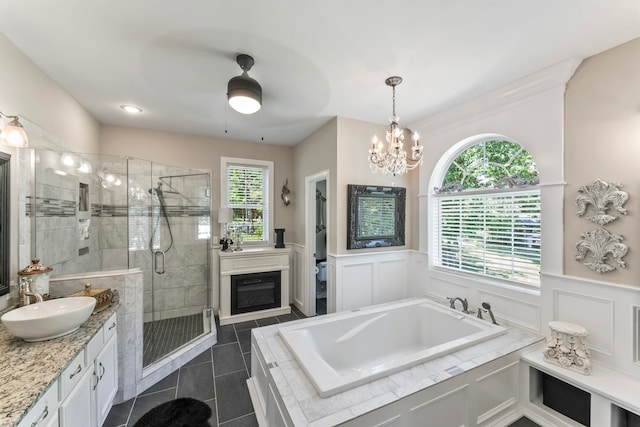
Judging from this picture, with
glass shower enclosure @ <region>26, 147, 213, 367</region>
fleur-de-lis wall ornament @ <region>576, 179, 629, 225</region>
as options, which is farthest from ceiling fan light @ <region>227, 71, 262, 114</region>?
fleur-de-lis wall ornament @ <region>576, 179, 629, 225</region>

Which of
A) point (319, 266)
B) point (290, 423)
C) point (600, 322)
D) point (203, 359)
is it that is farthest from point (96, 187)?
point (600, 322)

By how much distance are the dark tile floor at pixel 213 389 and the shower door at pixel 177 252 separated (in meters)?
0.46

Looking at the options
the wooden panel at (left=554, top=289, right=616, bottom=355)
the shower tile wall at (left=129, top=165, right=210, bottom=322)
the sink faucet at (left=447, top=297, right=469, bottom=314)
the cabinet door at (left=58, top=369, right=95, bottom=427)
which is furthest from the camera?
the shower tile wall at (left=129, top=165, right=210, bottom=322)

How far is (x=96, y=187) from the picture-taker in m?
2.63

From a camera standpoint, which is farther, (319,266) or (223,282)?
(319,266)

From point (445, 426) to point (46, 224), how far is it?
343 cm

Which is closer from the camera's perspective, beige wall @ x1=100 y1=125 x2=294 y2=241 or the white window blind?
the white window blind

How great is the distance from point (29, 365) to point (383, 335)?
254 centimetres

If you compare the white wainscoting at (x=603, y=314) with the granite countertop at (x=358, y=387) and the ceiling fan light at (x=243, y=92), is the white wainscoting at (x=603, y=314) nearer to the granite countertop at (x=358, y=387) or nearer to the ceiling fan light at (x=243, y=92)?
the granite countertop at (x=358, y=387)

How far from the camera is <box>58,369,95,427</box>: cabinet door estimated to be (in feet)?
4.16

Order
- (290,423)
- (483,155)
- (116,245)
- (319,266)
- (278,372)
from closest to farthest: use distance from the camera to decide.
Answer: (290,423) < (278,372) < (116,245) < (483,155) < (319,266)

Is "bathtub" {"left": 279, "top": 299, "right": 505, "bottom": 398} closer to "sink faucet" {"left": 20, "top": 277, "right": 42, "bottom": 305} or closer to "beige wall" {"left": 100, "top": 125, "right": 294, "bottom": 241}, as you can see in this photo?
"sink faucet" {"left": 20, "top": 277, "right": 42, "bottom": 305}

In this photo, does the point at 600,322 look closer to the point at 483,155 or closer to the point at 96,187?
the point at 483,155

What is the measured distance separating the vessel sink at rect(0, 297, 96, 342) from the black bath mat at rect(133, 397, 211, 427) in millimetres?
701
